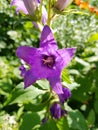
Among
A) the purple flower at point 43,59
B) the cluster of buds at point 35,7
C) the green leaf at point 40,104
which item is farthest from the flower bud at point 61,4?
the green leaf at point 40,104

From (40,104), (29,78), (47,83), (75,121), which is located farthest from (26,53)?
(75,121)

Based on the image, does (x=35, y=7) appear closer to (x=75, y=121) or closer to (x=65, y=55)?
(x=65, y=55)

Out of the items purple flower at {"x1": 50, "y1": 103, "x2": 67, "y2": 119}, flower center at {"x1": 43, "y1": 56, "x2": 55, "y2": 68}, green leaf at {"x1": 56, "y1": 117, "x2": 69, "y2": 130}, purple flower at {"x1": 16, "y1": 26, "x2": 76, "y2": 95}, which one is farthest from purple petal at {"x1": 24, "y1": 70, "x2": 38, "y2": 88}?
green leaf at {"x1": 56, "y1": 117, "x2": 69, "y2": 130}

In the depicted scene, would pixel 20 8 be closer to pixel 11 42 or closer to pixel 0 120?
pixel 0 120

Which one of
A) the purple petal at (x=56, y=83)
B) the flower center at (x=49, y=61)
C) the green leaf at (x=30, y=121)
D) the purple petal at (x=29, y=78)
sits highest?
the flower center at (x=49, y=61)

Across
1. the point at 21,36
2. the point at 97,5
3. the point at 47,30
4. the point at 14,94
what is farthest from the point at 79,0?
the point at 47,30

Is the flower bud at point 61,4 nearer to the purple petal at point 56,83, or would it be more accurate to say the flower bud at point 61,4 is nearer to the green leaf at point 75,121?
the purple petal at point 56,83
